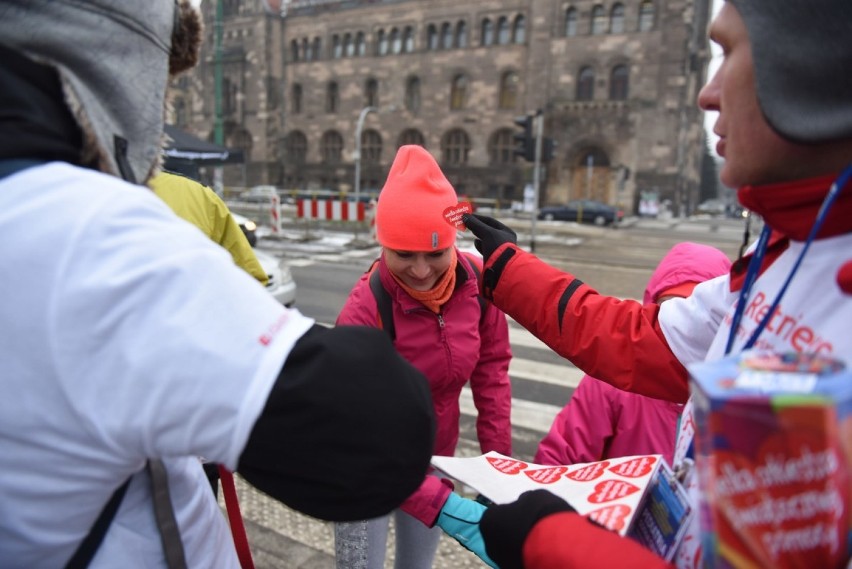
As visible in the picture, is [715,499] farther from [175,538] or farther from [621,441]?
[621,441]

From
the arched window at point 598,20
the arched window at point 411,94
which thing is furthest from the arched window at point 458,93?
the arched window at point 598,20

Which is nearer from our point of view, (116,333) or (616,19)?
(116,333)

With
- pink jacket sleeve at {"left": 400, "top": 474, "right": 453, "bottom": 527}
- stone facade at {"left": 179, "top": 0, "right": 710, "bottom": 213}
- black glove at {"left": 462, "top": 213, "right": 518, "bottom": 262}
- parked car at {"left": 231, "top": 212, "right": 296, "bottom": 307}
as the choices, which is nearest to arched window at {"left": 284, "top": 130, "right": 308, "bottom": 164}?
stone facade at {"left": 179, "top": 0, "right": 710, "bottom": 213}

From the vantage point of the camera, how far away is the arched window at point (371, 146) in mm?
38656

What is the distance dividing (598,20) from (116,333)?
118 feet

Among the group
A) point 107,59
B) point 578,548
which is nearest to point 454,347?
point 578,548

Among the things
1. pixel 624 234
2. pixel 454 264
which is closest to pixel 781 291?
pixel 454 264

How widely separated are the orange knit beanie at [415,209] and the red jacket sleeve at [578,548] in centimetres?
148

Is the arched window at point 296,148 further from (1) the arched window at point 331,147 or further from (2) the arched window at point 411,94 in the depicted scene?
(2) the arched window at point 411,94

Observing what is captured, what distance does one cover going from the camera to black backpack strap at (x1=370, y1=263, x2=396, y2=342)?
89.0 inches

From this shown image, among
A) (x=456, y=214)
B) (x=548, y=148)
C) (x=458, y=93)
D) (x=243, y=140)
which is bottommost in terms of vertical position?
(x=456, y=214)

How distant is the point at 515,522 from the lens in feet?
3.17

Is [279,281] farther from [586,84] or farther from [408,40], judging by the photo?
[408,40]

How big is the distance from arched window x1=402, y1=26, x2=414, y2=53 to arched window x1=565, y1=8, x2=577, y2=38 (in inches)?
390
